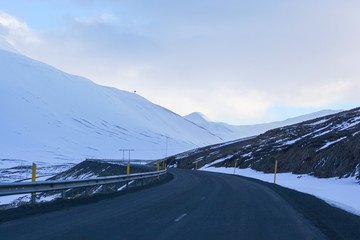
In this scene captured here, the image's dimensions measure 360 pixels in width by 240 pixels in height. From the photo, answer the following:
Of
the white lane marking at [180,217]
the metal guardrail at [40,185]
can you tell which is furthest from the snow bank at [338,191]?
the metal guardrail at [40,185]

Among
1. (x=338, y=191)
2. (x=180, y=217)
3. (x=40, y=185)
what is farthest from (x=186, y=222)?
(x=338, y=191)

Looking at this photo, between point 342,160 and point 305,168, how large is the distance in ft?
20.9

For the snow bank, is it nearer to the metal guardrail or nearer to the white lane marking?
the white lane marking

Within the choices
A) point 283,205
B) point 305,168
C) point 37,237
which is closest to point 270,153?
point 305,168

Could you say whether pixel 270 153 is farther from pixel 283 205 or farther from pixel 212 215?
pixel 212 215

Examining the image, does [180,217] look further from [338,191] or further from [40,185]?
[338,191]

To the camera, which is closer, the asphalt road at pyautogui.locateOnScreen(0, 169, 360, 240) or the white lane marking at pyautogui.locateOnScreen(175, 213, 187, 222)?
the asphalt road at pyautogui.locateOnScreen(0, 169, 360, 240)

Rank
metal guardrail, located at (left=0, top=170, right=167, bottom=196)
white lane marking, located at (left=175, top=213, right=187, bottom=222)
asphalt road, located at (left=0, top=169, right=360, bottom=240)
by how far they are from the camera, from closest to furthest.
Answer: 1. asphalt road, located at (left=0, top=169, right=360, bottom=240)
2. white lane marking, located at (left=175, top=213, right=187, bottom=222)
3. metal guardrail, located at (left=0, top=170, right=167, bottom=196)

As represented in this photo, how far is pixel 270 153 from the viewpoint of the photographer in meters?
43.4

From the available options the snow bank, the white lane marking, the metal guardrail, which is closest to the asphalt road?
the white lane marking

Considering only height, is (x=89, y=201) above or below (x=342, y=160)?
below

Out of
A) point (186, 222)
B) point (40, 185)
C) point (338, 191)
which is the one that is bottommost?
point (338, 191)

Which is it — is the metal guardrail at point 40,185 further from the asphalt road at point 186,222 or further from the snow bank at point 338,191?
the snow bank at point 338,191

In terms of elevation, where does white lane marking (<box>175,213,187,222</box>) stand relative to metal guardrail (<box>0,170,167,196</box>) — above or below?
below
